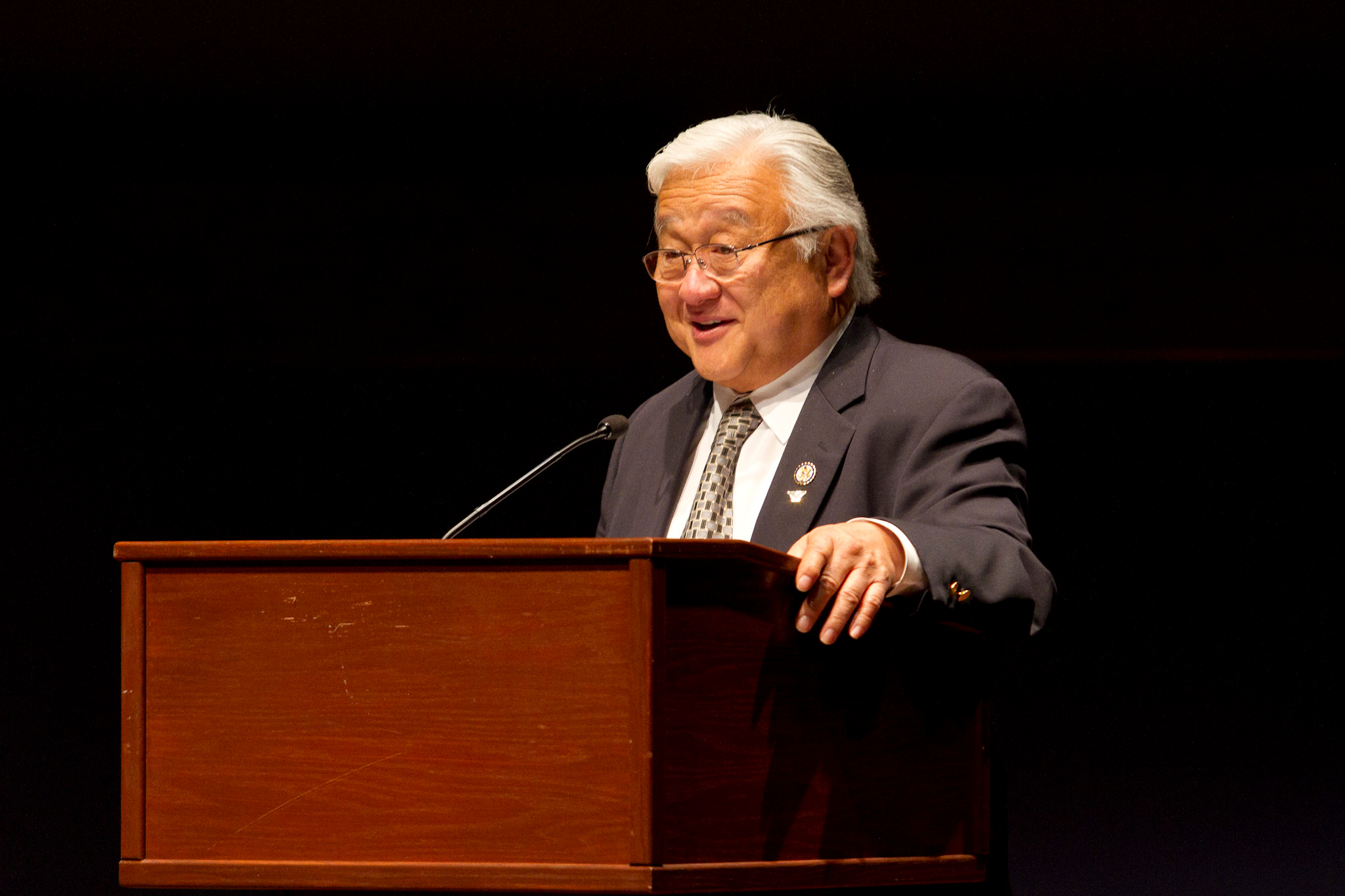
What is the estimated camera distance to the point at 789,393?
1951mm

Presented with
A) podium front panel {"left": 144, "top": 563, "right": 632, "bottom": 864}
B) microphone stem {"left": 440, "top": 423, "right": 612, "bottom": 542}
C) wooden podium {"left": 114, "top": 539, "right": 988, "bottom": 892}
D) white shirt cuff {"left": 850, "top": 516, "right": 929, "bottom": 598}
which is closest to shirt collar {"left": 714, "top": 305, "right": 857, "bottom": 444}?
microphone stem {"left": 440, "top": 423, "right": 612, "bottom": 542}

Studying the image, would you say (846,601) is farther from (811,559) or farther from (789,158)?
(789,158)

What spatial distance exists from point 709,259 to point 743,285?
6cm

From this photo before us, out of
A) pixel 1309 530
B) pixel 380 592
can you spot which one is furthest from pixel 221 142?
pixel 1309 530

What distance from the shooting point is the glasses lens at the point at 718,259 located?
6.27 feet

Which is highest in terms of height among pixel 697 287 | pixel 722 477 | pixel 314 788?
pixel 697 287

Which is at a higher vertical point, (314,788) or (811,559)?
(811,559)

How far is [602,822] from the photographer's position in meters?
1.14

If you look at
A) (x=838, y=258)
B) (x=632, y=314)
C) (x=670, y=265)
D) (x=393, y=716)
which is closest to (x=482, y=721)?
(x=393, y=716)

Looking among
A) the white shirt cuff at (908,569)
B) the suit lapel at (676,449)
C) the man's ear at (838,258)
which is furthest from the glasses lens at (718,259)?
the white shirt cuff at (908,569)

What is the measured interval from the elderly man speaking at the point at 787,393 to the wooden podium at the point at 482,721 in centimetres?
40

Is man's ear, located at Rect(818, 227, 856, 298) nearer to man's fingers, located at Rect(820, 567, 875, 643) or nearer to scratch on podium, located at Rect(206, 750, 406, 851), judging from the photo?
man's fingers, located at Rect(820, 567, 875, 643)

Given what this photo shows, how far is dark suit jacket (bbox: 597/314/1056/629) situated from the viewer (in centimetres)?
147

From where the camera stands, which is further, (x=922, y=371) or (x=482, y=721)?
(x=922, y=371)
